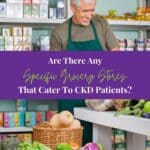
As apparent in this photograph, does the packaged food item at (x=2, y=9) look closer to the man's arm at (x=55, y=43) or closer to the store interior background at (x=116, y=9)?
the store interior background at (x=116, y=9)

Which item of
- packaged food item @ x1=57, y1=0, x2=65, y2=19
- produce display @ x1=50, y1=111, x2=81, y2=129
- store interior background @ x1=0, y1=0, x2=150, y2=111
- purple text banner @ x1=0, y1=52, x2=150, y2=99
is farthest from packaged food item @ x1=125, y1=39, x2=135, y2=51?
produce display @ x1=50, y1=111, x2=81, y2=129

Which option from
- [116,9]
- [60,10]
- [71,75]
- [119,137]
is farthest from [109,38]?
[116,9]

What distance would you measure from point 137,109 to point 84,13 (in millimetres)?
1747

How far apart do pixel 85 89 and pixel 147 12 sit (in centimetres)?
176

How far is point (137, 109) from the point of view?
70.0 inches

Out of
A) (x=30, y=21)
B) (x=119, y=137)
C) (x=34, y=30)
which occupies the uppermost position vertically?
(x=30, y=21)

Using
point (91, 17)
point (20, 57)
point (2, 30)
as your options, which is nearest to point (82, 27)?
point (91, 17)

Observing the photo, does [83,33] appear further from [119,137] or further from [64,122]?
[64,122]

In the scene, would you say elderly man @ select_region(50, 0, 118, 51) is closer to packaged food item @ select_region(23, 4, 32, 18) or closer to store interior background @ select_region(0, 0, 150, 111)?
packaged food item @ select_region(23, 4, 32, 18)

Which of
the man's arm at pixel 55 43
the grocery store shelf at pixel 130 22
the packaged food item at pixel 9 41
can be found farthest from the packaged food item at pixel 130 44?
the man's arm at pixel 55 43

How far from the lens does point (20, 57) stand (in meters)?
Answer: 3.17

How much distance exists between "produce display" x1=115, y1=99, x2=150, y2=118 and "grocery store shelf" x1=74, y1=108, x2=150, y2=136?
0.03 m

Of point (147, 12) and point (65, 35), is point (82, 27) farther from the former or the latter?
point (147, 12)

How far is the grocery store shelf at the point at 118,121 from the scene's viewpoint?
1.62 metres
